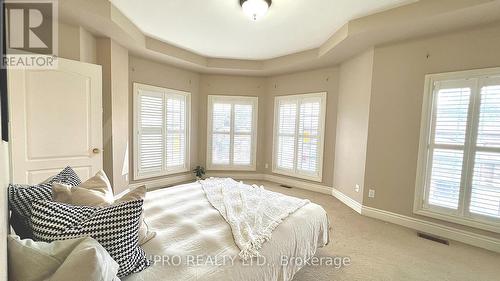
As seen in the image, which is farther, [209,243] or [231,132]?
[231,132]

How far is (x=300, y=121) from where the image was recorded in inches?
184

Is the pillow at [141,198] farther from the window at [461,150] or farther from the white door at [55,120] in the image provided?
the window at [461,150]

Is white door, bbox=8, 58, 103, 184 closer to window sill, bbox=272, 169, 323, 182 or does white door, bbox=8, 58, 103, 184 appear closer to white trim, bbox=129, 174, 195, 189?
white trim, bbox=129, 174, 195, 189

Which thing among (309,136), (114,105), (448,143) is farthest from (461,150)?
(114,105)

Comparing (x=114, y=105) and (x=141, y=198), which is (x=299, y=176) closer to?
(x=114, y=105)

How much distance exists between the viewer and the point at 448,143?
267 cm

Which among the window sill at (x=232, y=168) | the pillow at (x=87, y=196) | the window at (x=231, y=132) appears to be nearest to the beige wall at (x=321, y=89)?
the window at (x=231, y=132)

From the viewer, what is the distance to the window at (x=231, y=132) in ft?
16.8

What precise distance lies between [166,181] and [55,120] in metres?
2.36

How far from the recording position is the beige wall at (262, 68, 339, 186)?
4254 millimetres

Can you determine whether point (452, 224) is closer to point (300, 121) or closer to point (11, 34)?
point (300, 121)

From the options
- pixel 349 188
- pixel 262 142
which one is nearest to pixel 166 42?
pixel 262 142

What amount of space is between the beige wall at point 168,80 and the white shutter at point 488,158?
4.70m

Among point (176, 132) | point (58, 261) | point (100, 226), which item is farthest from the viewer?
point (176, 132)
